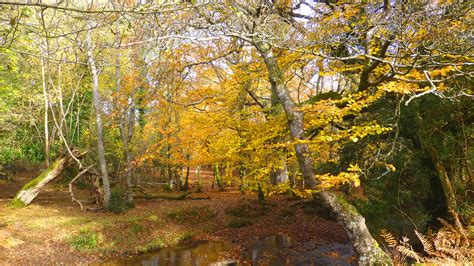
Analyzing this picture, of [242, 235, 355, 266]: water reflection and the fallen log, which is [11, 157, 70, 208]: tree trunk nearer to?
the fallen log

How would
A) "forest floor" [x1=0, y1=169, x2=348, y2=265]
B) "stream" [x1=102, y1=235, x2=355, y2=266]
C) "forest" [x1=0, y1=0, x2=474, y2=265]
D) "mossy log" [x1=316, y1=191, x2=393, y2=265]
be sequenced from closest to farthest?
1. "forest" [x1=0, y1=0, x2=474, y2=265]
2. "mossy log" [x1=316, y1=191, x2=393, y2=265]
3. "stream" [x1=102, y1=235, x2=355, y2=266]
4. "forest floor" [x1=0, y1=169, x2=348, y2=265]

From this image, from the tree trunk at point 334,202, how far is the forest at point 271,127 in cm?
3

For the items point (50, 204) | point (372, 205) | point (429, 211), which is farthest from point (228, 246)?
point (50, 204)

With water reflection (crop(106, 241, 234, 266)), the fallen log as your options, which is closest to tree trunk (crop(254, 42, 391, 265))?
water reflection (crop(106, 241, 234, 266))

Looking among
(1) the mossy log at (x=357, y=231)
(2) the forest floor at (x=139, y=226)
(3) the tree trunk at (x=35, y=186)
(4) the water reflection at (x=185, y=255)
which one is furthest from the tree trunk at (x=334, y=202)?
(3) the tree trunk at (x=35, y=186)

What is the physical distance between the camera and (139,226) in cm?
1369

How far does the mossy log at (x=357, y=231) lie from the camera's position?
6.65m

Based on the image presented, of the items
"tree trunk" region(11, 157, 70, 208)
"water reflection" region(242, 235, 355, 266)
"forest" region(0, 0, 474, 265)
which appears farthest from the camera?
"tree trunk" region(11, 157, 70, 208)

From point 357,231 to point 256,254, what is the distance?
19.2ft

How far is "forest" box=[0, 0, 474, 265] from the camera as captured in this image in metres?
5.83

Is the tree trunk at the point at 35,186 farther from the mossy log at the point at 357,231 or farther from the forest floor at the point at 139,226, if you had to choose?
the mossy log at the point at 357,231

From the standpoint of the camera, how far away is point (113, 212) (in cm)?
1576

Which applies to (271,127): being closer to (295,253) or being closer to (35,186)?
(295,253)

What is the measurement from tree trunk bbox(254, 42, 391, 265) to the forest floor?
6453mm
